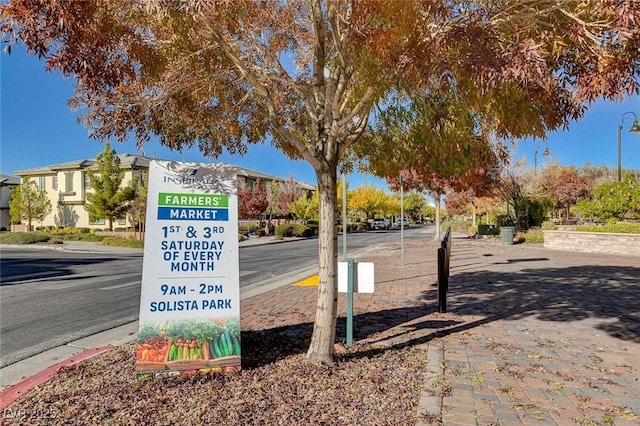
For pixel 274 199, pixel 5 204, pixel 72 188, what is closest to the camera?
pixel 72 188

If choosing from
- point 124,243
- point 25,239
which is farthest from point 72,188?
point 124,243

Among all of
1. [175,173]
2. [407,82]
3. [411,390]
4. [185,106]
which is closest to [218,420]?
[411,390]

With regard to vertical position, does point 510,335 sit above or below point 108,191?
below

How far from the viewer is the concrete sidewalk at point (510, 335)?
3.60 metres

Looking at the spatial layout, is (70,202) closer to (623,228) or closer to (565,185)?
(623,228)

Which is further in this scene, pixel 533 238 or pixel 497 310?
pixel 533 238

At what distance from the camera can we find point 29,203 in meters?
42.0

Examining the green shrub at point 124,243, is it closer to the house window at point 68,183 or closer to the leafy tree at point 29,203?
the leafy tree at point 29,203

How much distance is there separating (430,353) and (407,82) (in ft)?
10.6

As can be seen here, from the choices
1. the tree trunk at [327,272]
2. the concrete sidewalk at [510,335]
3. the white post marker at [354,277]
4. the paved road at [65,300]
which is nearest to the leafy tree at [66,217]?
the paved road at [65,300]

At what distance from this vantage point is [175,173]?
14.6 ft

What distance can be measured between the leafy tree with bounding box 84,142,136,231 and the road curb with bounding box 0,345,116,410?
111 feet

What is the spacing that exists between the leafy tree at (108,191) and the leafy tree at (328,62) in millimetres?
33608

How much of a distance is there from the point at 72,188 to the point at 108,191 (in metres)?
11.5
